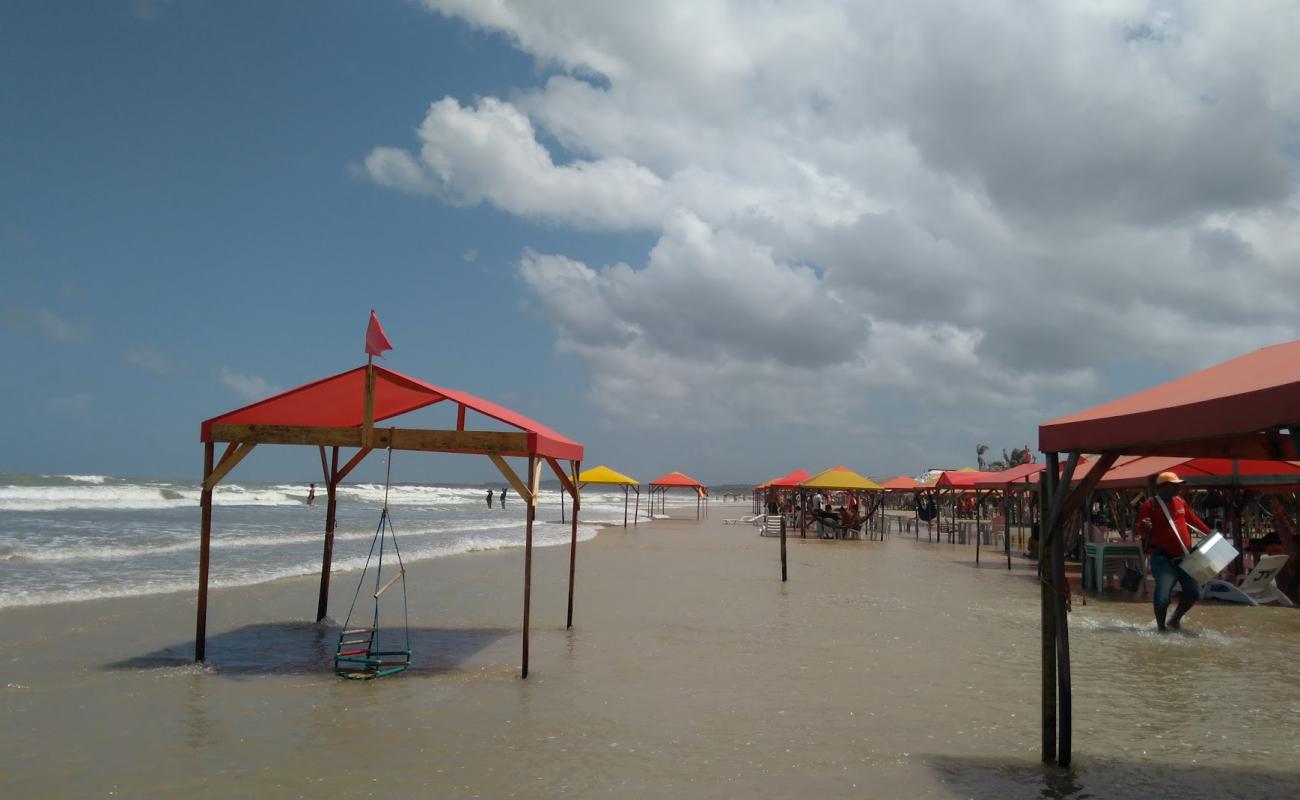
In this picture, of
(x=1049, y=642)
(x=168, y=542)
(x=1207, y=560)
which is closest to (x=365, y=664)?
(x=1049, y=642)

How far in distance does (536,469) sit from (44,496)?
164 ft

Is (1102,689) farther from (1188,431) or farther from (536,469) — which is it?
(536,469)

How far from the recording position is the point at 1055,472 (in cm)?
559

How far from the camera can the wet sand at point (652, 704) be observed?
17.4 feet

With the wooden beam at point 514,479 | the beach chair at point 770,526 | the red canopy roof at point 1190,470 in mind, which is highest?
the red canopy roof at point 1190,470

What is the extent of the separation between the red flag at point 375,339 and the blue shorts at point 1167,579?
8.92 meters

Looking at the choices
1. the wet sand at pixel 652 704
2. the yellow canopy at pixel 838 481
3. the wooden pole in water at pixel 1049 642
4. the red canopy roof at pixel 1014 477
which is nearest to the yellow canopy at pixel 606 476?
the yellow canopy at pixel 838 481

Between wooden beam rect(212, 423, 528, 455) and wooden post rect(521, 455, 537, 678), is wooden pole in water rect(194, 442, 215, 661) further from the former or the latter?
wooden post rect(521, 455, 537, 678)

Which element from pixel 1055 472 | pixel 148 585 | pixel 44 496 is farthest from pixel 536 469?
pixel 44 496

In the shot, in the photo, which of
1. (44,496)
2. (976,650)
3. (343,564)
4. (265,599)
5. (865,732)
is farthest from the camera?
(44,496)

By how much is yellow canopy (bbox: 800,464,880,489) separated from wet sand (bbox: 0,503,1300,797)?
14.1 m

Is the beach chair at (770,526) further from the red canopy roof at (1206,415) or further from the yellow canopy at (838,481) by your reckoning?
the red canopy roof at (1206,415)

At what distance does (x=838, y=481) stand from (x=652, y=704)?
21137mm

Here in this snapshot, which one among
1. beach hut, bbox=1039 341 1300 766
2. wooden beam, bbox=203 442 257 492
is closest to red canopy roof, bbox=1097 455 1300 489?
beach hut, bbox=1039 341 1300 766
